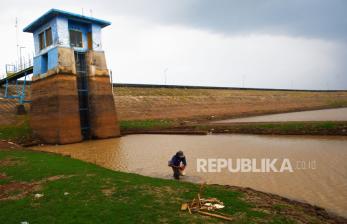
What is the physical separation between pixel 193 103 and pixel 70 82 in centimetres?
2860

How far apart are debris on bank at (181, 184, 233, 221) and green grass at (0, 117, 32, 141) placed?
23.9 meters

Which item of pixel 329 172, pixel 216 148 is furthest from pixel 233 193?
pixel 216 148

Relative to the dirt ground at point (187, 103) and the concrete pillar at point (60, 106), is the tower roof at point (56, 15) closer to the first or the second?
the concrete pillar at point (60, 106)

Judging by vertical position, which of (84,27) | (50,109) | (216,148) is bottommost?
(216,148)

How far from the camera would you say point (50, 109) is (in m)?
27.2

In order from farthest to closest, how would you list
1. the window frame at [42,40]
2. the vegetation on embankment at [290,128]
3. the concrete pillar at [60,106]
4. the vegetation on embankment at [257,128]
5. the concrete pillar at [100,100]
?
the window frame at [42,40] < the concrete pillar at [100,100] < the concrete pillar at [60,106] < the vegetation on embankment at [257,128] < the vegetation on embankment at [290,128]

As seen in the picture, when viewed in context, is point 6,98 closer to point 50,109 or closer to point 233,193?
point 50,109

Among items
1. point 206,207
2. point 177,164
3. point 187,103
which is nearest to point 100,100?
point 177,164

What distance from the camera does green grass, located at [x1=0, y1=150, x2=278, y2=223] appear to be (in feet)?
24.7

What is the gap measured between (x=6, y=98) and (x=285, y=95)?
220ft

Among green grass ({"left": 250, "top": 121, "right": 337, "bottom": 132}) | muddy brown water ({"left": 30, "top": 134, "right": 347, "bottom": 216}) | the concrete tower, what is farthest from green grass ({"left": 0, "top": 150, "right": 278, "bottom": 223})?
green grass ({"left": 250, "top": 121, "right": 337, "bottom": 132})

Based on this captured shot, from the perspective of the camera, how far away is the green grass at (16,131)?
2759 centimetres

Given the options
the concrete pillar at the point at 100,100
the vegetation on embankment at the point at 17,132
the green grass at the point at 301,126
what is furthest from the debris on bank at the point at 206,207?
the vegetation on embankment at the point at 17,132

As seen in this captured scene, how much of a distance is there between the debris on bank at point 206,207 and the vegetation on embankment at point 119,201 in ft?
0.63
